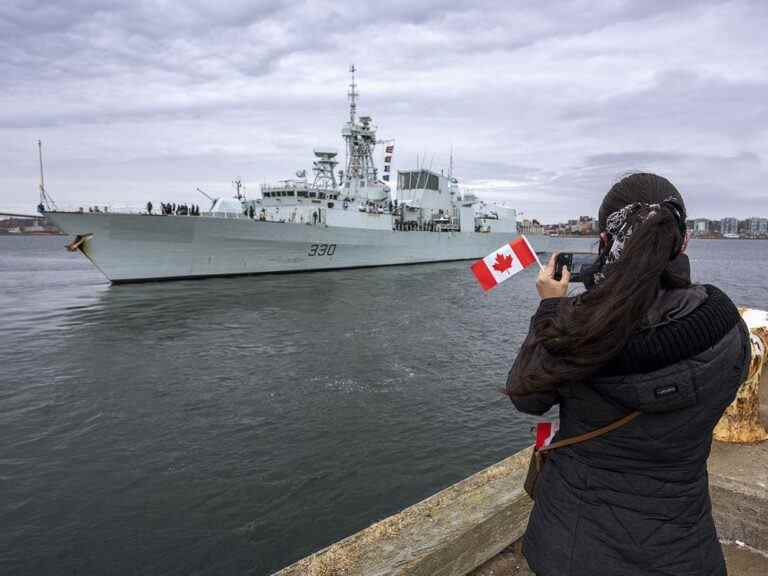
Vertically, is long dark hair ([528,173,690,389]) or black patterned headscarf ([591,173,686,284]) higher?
black patterned headscarf ([591,173,686,284])

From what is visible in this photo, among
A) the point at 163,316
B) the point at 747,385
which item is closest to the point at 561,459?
the point at 747,385

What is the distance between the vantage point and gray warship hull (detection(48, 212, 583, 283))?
2297cm

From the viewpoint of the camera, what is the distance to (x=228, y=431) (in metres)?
7.48

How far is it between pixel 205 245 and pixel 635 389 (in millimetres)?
26093

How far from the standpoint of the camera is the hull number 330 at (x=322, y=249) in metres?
29.5

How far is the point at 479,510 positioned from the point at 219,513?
3756mm

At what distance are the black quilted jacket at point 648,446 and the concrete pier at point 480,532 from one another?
44.7 inches

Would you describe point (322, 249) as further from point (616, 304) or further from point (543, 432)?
point (616, 304)

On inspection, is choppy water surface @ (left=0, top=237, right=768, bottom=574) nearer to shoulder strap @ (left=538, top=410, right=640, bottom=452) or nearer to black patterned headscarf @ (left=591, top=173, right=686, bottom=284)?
shoulder strap @ (left=538, top=410, right=640, bottom=452)

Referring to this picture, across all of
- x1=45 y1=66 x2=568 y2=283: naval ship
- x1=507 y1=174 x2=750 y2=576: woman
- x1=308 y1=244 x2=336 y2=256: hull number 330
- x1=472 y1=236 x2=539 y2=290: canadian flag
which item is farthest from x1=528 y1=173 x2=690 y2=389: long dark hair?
x1=308 y1=244 x2=336 y2=256: hull number 330

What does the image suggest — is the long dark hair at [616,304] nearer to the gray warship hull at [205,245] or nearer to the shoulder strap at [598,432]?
the shoulder strap at [598,432]

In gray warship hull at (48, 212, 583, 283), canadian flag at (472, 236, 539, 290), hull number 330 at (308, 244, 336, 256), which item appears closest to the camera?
canadian flag at (472, 236, 539, 290)

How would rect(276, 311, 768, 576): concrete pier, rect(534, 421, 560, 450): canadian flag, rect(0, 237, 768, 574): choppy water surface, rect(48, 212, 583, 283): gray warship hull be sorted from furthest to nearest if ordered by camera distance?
rect(48, 212, 583, 283): gray warship hull
rect(0, 237, 768, 574): choppy water surface
rect(276, 311, 768, 576): concrete pier
rect(534, 421, 560, 450): canadian flag

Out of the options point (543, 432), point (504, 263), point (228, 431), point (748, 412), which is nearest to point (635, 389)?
point (543, 432)
